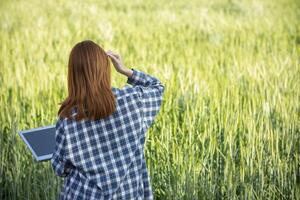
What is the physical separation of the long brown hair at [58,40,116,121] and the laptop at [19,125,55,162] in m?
0.19

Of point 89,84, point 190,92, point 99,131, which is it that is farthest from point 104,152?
point 190,92

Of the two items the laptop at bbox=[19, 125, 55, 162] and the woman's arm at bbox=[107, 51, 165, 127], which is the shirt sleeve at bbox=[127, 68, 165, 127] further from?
the laptop at bbox=[19, 125, 55, 162]

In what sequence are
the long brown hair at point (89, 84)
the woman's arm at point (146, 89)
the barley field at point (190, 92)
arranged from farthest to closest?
the barley field at point (190, 92) → the woman's arm at point (146, 89) → the long brown hair at point (89, 84)

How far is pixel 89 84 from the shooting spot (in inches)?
64.1

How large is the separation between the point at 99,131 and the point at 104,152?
0.07 m

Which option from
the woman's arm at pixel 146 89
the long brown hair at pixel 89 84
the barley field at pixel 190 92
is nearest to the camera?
the long brown hair at pixel 89 84

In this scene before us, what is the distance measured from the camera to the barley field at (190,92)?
2510mm

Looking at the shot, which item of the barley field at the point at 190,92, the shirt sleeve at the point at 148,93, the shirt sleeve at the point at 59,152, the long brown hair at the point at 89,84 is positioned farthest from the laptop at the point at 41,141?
the barley field at the point at 190,92

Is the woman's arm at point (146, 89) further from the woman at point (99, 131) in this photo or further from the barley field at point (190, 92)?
the barley field at point (190, 92)

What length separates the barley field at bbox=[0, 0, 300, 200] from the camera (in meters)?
2.51

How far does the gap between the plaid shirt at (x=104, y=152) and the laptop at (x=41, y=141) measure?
8 centimetres

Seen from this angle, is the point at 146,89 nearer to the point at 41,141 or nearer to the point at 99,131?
the point at 99,131

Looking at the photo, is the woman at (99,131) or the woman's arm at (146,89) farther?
the woman's arm at (146,89)

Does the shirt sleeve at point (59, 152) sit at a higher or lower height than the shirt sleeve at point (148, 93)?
lower
